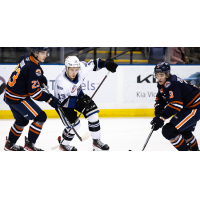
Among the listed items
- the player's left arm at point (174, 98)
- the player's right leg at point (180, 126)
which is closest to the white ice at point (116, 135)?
the player's right leg at point (180, 126)

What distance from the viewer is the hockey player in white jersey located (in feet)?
9.31

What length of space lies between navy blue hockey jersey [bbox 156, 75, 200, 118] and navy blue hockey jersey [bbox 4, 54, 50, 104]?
108 centimetres

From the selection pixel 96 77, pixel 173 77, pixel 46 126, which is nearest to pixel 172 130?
pixel 173 77

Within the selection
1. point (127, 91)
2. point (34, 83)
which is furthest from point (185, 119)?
point (127, 91)

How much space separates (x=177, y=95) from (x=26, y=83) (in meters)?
1.35

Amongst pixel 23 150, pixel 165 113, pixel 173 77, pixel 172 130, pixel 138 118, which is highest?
pixel 173 77

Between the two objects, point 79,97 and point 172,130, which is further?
point 79,97

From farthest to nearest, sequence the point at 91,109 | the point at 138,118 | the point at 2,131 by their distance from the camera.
Answer: the point at 138,118 < the point at 2,131 < the point at 91,109

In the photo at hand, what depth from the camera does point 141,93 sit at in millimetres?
5516

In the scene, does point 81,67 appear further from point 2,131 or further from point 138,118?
point 138,118

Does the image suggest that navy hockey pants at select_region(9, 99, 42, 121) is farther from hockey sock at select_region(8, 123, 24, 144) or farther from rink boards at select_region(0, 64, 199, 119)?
rink boards at select_region(0, 64, 199, 119)

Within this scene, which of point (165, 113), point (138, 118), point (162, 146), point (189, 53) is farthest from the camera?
point (189, 53)

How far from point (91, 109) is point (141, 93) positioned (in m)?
2.71

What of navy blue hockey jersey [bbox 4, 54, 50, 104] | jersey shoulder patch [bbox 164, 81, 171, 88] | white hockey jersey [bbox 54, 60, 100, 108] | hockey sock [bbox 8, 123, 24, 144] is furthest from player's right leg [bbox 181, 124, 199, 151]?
hockey sock [bbox 8, 123, 24, 144]
